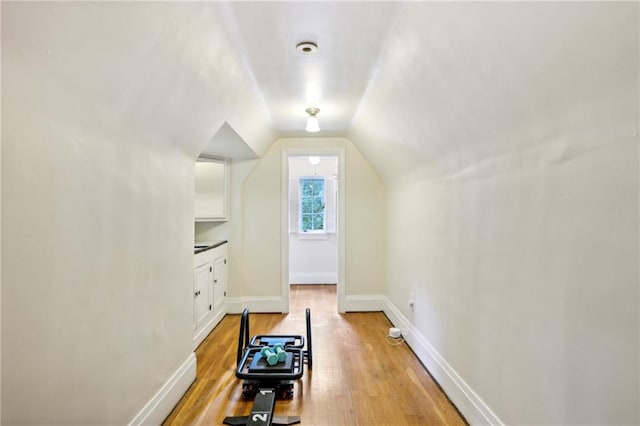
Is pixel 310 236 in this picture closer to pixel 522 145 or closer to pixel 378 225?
pixel 378 225

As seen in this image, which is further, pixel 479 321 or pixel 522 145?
pixel 479 321

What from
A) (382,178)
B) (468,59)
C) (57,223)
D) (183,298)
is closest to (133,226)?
(57,223)

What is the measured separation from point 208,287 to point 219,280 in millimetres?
383

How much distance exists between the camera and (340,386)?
2.40m

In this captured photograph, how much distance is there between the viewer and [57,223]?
120cm

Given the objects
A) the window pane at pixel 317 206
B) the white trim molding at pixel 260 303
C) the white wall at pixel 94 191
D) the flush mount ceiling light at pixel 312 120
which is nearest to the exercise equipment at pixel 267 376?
the white wall at pixel 94 191

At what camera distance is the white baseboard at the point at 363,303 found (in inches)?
166

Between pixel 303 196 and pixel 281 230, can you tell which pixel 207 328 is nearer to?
pixel 281 230

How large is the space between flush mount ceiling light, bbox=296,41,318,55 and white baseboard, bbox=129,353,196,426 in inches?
86.6

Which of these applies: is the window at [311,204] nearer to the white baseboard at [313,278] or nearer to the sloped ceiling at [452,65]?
the white baseboard at [313,278]

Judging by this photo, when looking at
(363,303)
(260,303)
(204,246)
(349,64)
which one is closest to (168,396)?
(204,246)

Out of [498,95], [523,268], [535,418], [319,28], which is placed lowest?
[535,418]

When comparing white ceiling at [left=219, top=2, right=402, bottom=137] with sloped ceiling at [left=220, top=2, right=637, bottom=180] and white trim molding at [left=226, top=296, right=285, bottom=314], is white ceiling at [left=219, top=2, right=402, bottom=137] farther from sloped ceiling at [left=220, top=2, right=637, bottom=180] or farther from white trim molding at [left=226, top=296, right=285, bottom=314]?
white trim molding at [left=226, top=296, right=285, bottom=314]

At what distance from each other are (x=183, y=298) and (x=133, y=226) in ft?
2.87
